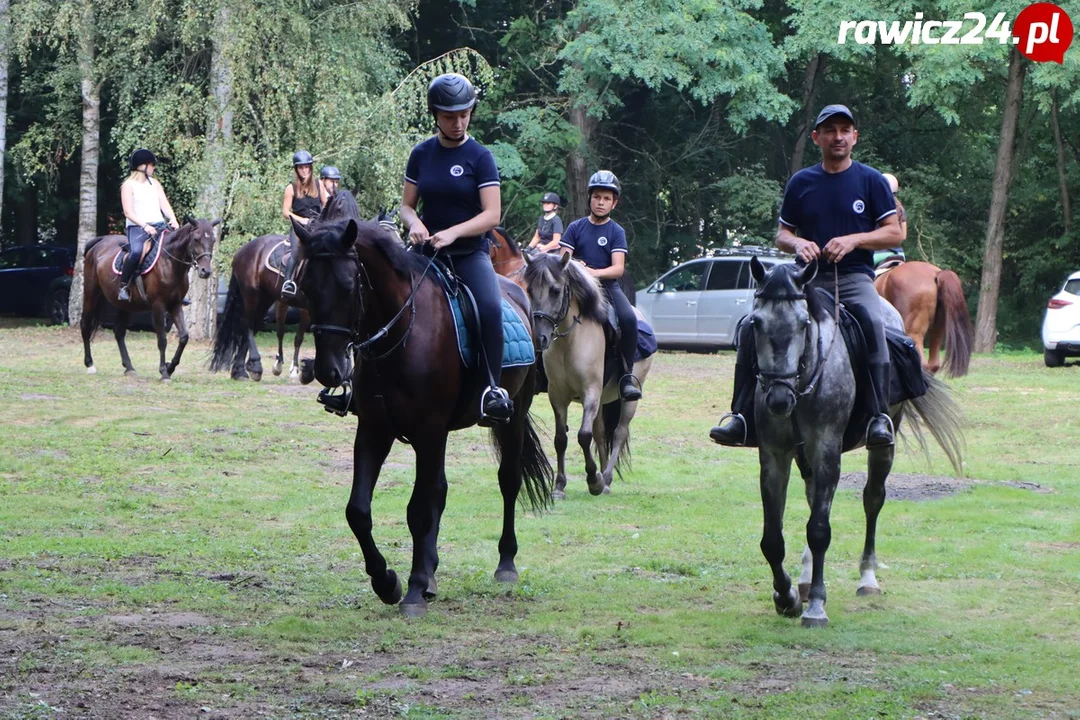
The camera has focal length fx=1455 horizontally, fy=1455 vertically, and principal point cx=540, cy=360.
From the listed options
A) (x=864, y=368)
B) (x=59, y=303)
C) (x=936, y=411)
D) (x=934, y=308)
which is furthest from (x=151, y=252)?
(x=59, y=303)

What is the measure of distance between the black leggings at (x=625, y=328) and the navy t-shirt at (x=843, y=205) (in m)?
4.51

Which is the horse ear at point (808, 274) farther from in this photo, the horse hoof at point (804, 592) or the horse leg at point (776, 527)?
the horse hoof at point (804, 592)

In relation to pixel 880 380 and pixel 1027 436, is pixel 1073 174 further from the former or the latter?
pixel 880 380

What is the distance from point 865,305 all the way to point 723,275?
79.3 ft

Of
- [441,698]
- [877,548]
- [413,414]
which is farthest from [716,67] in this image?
[441,698]

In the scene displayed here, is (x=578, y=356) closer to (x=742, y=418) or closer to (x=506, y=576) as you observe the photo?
(x=506, y=576)

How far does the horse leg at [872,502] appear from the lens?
8328 millimetres

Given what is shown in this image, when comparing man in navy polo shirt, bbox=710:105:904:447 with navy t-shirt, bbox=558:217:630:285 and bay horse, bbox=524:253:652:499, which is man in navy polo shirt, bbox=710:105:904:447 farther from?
navy t-shirt, bbox=558:217:630:285

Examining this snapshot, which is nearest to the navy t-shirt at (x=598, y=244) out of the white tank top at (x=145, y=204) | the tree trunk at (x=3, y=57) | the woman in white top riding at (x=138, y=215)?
the woman in white top riding at (x=138, y=215)

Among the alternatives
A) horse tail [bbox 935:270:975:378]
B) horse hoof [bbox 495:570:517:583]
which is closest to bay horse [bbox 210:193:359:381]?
horse tail [bbox 935:270:975:378]

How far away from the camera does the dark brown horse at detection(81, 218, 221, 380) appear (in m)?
19.5

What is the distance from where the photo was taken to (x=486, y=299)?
311 inches

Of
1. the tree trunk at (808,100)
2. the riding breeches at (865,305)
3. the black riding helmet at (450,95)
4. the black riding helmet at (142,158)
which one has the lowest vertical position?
the riding breeches at (865,305)

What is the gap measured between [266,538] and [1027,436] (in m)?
10.3
